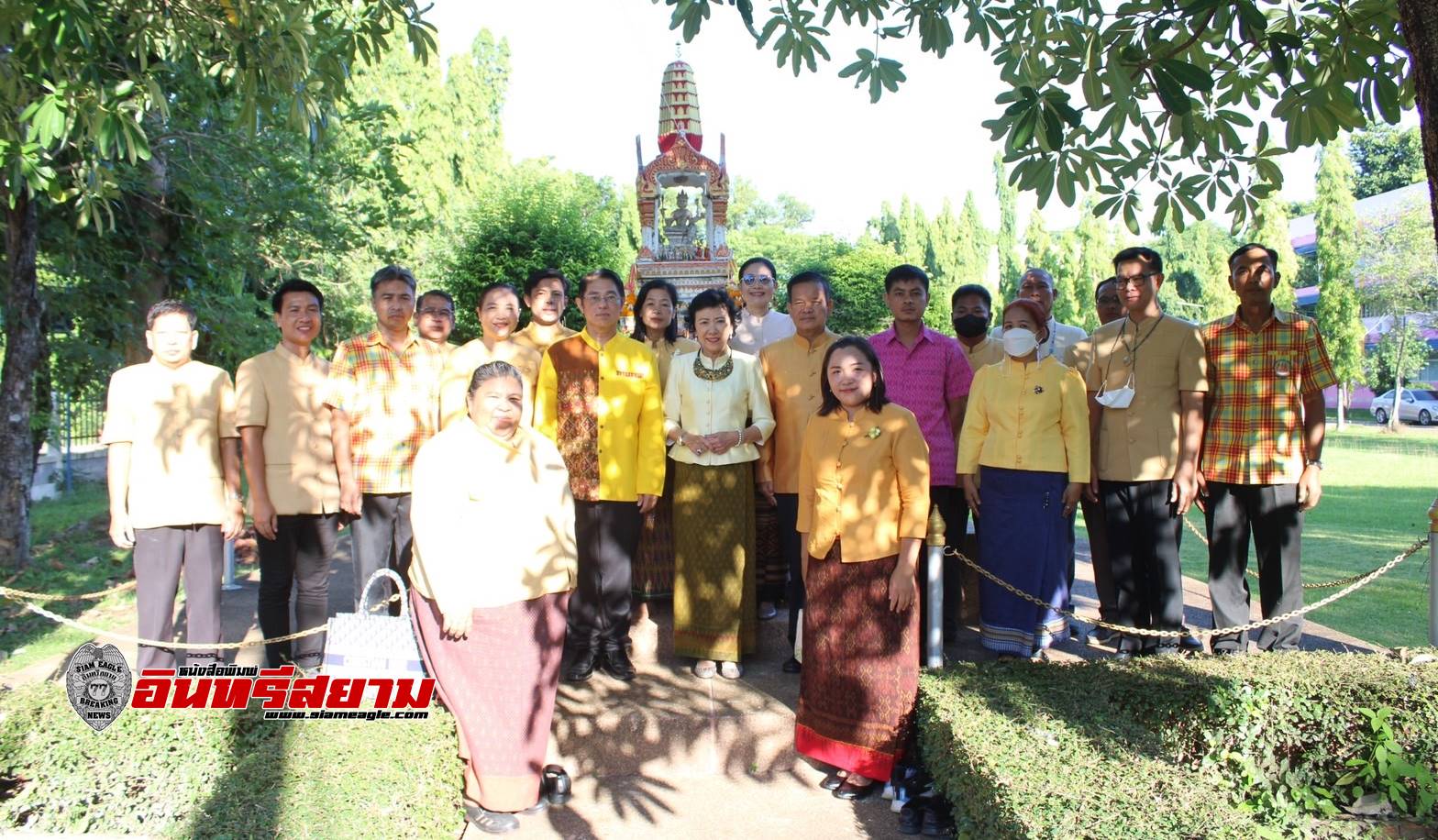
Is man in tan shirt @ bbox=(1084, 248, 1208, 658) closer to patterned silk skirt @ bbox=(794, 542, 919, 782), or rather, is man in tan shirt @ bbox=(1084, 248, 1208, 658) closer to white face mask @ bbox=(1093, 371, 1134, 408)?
white face mask @ bbox=(1093, 371, 1134, 408)

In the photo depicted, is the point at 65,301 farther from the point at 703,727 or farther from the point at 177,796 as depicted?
the point at 703,727

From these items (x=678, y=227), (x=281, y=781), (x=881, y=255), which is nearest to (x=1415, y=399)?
(x=881, y=255)

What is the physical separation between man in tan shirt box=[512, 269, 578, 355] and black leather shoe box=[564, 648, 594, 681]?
63.8 inches

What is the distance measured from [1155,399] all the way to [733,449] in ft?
7.17

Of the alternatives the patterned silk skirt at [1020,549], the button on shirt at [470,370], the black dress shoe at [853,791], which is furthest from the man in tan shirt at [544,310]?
the black dress shoe at [853,791]

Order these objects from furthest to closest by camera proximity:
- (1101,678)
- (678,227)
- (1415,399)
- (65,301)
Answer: (1415,399) < (678,227) < (65,301) < (1101,678)

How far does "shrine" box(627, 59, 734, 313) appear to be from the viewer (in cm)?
1708

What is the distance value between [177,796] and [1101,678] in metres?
3.58

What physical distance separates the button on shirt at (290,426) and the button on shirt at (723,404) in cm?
171

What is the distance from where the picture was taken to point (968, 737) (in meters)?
3.33

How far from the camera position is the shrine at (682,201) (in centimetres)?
1708

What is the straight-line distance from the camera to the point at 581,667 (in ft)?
15.0

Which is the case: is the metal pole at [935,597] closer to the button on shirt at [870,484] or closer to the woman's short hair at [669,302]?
the button on shirt at [870,484]

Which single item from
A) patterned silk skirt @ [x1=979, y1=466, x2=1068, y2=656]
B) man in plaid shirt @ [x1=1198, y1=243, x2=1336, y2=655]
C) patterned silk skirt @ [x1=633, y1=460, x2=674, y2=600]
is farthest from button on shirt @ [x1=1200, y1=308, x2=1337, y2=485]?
patterned silk skirt @ [x1=633, y1=460, x2=674, y2=600]
